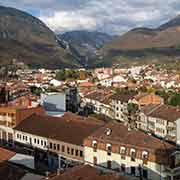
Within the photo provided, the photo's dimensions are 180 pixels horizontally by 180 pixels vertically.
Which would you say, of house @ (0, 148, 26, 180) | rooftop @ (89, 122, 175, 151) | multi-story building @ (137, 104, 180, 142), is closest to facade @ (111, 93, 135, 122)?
multi-story building @ (137, 104, 180, 142)

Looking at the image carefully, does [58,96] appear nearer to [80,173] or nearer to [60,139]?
[60,139]

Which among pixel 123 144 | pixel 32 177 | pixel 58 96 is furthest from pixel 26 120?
pixel 32 177

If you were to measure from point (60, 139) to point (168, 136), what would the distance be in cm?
1838

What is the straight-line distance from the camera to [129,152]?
33344 millimetres

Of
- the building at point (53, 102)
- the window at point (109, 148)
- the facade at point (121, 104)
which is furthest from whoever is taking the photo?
the facade at point (121, 104)

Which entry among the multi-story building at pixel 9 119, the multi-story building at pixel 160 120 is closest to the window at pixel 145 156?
the multi-story building at pixel 160 120

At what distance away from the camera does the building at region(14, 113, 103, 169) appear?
3969 cm

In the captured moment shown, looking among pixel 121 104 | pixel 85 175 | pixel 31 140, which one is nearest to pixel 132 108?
pixel 121 104

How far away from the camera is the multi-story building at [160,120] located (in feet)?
177

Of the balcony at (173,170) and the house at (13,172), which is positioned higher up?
Result: the house at (13,172)

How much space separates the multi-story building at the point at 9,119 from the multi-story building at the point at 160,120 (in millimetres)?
17755

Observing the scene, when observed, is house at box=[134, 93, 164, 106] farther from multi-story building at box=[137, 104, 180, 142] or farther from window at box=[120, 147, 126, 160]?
window at box=[120, 147, 126, 160]

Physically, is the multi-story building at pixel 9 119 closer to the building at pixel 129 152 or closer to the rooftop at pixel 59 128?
the rooftop at pixel 59 128

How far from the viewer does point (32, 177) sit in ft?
88.4
